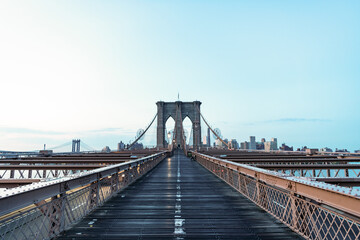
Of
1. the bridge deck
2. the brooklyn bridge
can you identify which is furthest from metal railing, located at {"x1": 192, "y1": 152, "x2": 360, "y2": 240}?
the bridge deck

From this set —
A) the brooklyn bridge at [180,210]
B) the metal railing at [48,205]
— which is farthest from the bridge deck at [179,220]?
the metal railing at [48,205]

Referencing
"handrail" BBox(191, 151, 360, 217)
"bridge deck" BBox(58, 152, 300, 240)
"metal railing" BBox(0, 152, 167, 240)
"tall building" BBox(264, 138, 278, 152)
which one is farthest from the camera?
"tall building" BBox(264, 138, 278, 152)

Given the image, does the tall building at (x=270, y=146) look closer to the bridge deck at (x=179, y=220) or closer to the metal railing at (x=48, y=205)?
the bridge deck at (x=179, y=220)

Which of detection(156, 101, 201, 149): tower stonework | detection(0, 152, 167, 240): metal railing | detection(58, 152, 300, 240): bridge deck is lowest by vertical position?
detection(58, 152, 300, 240): bridge deck

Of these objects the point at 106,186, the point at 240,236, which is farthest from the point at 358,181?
the point at 106,186

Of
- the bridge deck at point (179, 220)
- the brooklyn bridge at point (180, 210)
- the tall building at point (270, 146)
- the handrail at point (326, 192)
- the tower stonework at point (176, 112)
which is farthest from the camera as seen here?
the tower stonework at point (176, 112)

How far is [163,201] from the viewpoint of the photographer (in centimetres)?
679

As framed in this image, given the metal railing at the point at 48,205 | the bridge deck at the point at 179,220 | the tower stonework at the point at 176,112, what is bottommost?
the bridge deck at the point at 179,220

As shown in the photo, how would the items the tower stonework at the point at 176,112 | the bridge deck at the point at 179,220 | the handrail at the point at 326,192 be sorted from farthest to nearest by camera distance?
the tower stonework at the point at 176,112 → the bridge deck at the point at 179,220 → the handrail at the point at 326,192

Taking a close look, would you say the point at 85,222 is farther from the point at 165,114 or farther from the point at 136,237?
the point at 165,114

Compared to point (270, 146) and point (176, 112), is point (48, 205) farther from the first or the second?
point (176, 112)

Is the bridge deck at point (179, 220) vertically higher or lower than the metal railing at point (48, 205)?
lower

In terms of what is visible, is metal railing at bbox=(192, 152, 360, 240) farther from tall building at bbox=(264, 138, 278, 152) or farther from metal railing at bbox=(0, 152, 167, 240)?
tall building at bbox=(264, 138, 278, 152)

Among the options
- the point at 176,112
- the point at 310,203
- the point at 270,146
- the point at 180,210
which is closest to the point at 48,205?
the point at 180,210
